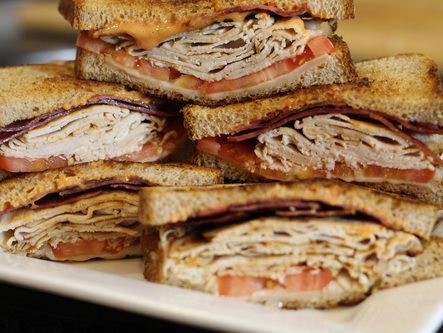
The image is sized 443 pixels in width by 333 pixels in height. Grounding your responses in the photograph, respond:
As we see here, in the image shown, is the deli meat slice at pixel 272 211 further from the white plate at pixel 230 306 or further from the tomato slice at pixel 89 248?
the tomato slice at pixel 89 248

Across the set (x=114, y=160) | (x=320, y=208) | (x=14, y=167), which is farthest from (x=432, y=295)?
(x=14, y=167)

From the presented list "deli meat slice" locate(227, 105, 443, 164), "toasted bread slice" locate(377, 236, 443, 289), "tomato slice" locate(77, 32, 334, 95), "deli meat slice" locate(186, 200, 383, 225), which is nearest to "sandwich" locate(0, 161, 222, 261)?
"deli meat slice" locate(227, 105, 443, 164)

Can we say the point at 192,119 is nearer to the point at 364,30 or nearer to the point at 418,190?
the point at 418,190

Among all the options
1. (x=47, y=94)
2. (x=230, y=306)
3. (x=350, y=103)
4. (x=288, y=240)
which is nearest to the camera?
(x=230, y=306)

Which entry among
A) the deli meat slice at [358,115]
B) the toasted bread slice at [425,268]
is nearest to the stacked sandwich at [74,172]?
the deli meat slice at [358,115]

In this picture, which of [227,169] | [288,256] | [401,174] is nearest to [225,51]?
[227,169]

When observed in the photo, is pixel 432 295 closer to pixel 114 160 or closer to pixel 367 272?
pixel 367 272
